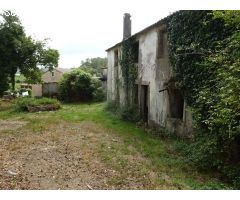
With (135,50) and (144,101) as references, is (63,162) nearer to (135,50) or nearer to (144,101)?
(144,101)

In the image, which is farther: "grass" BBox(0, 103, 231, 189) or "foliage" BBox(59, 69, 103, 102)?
"foliage" BBox(59, 69, 103, 102)

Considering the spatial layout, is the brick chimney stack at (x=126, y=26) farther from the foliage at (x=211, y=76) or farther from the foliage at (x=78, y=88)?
the foliage at (x=78, y=88)

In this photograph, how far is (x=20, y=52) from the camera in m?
25.3

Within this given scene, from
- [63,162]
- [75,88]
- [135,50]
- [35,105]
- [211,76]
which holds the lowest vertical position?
[63,162]

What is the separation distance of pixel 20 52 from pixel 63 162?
1871cm

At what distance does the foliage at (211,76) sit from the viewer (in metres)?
6.91

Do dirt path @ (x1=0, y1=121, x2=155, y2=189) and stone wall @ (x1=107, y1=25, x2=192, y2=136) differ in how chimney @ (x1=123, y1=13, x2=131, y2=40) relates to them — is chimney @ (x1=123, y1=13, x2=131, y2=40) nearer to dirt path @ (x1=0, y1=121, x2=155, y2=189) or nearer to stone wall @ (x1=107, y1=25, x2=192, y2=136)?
stone wall @ (x1=107, y1=25, x2=192, y2=136)

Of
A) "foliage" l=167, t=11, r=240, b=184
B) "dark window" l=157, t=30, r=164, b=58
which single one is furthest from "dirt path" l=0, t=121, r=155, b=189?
"dark window" l=157, t=30, r=164, b=58

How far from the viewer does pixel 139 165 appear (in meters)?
8.52

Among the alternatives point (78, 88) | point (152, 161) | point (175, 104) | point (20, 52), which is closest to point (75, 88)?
point (78, 88)

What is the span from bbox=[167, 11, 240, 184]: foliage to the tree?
1627 cm

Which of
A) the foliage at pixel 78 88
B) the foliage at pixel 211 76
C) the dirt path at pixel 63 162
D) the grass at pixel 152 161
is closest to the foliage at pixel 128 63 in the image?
the grass at pixel 152 161

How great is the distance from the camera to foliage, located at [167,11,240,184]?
6.91 metres

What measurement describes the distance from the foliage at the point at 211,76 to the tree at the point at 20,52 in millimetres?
16272
